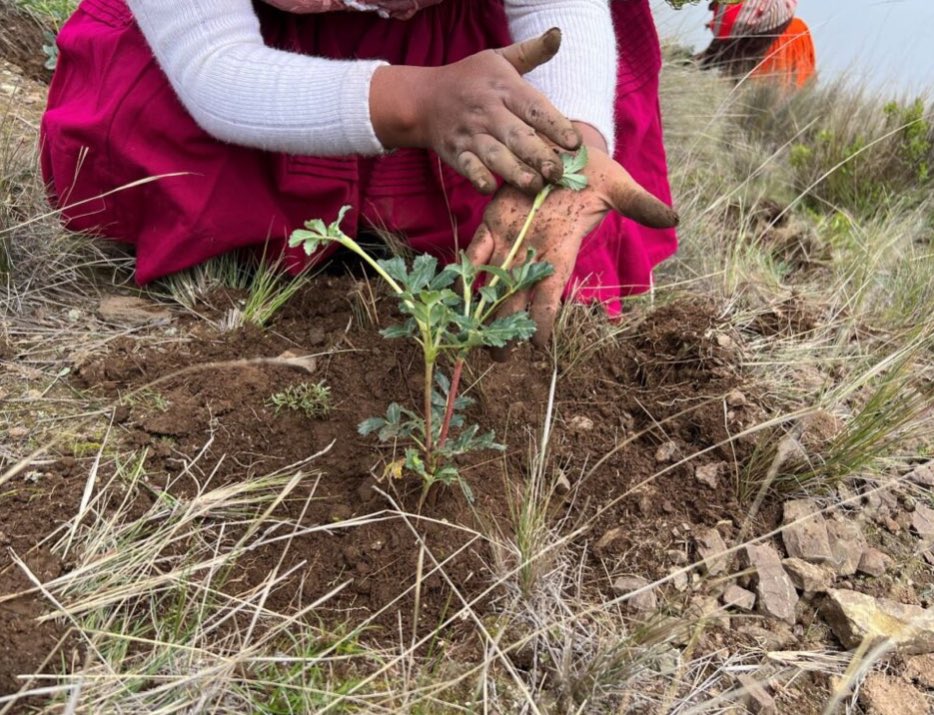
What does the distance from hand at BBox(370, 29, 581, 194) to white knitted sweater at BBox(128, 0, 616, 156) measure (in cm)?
13

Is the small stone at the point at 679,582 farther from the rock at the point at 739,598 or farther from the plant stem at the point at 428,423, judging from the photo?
the plant stem at the point at 428,423

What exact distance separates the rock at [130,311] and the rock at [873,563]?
49.9 inches

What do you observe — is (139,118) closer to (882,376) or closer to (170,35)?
(170,35)

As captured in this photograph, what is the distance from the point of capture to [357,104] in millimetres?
1358

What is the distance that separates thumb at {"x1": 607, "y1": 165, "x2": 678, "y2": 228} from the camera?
1231mm

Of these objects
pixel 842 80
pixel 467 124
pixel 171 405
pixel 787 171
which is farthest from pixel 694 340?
pixel 842 80

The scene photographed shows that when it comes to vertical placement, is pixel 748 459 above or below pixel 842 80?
below

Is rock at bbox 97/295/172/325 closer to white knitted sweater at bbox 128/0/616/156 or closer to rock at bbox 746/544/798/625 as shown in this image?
white knitted sweater at bbox 128/0/616/156

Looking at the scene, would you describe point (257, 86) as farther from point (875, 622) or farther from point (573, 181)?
point (875, 622)

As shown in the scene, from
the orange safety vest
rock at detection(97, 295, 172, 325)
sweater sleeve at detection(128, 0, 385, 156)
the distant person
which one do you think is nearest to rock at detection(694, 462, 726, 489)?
sweater sleeve at detection(128, 0, 385, 156)

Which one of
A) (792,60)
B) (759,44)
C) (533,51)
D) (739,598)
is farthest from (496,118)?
(792,60)

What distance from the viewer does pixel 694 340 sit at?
160 centimetres

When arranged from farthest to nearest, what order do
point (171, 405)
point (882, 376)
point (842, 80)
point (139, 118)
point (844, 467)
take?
point (842, 80) → point (882, 376) → point (139, 118) → point (844, 467) → point (171, 405)

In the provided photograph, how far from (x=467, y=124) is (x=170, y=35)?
59 cm
